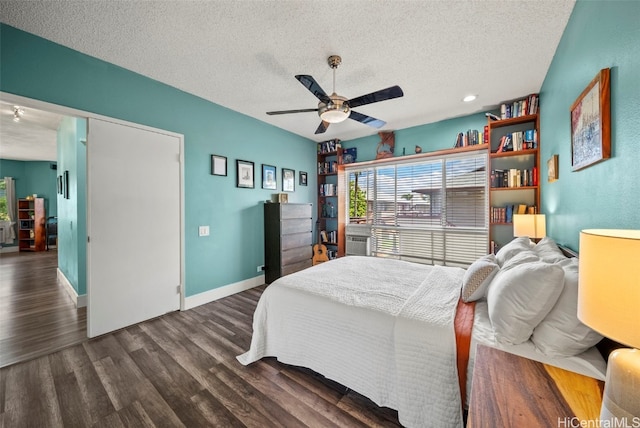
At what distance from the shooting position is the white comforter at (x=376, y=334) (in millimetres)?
1315

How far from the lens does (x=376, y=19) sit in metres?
1.84

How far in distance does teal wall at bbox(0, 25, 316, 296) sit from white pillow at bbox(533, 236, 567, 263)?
11.5ft

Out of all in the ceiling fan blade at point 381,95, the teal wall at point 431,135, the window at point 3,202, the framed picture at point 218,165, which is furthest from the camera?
the window at point 3,202

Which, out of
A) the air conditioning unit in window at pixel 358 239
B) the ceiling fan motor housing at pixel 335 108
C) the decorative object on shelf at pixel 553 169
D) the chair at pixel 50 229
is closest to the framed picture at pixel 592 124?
the decorative object on shelf at pixel 553 169

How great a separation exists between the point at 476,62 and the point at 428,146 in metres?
1.73

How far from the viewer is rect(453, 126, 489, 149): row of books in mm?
3459

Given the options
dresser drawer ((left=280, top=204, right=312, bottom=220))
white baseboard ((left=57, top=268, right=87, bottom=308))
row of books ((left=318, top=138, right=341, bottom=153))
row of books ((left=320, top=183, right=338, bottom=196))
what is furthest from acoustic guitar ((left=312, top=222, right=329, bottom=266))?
white baseboard ((left=57, top=268, right=87, bottom=308))

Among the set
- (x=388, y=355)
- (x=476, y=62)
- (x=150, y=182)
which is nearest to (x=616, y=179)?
(x=388, y=355)

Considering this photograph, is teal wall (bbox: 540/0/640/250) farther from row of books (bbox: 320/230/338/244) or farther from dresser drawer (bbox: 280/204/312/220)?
row of books (bbox: 320/230/338/244)

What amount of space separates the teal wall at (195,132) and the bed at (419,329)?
1.77 meters

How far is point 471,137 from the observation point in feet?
11.8

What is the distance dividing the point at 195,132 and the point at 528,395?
3.75 m

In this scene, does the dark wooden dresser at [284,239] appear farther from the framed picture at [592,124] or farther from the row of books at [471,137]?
the framed picture at [592,124]

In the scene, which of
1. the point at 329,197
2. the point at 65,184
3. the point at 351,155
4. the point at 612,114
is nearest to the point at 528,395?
the point at 612,114
